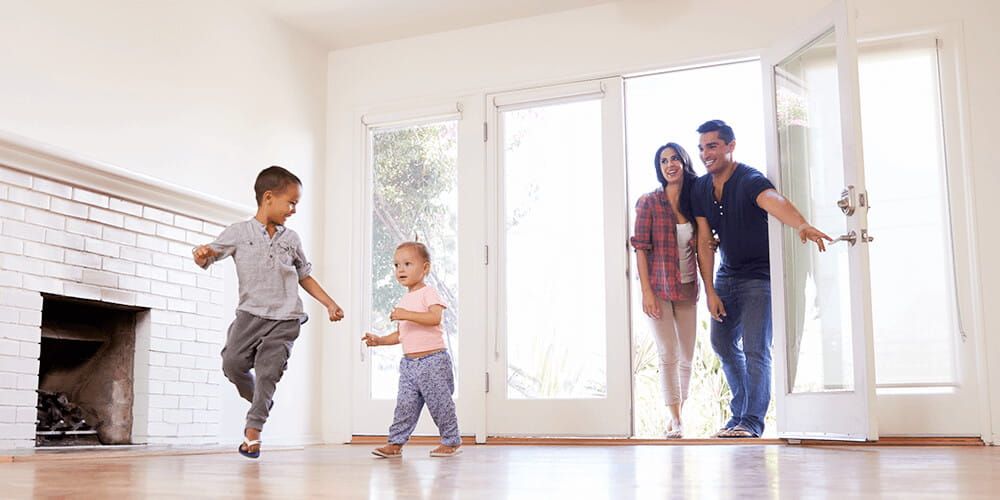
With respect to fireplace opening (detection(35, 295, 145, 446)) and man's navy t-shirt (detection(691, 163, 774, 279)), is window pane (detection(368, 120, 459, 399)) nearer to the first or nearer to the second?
man's navy t-shirt (detection(691, 163, 774, 279))

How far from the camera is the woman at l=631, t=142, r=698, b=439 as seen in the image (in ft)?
17.0

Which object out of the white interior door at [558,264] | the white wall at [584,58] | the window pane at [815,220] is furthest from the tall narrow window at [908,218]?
the white interior door at [558,264]

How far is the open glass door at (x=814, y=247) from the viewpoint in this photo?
3.81 meters

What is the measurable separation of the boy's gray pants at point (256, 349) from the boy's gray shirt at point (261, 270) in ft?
0.11

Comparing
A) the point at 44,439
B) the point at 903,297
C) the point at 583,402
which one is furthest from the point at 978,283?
the point at 44,439

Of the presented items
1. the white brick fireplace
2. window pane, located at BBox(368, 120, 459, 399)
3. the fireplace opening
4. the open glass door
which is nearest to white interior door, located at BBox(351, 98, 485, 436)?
window pane, located at BBox(368, 120, 459, 399)

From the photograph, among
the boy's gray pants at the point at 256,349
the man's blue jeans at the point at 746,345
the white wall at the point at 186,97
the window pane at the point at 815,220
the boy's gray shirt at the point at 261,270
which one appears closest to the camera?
the boy's gray pants at the point at 256,349

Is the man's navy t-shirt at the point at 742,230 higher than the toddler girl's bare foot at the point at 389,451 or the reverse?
higher

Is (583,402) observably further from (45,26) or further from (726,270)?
(45,26)

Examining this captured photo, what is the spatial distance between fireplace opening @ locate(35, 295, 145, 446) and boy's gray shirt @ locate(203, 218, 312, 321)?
32.8 inches

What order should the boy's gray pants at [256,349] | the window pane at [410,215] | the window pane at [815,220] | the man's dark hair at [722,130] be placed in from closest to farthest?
the boy's gray pants at [256,349] < the window pane at [815,220] < the man's dark hair at [722,130] < the window pane at [410,215]

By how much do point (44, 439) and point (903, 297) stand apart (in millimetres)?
3816

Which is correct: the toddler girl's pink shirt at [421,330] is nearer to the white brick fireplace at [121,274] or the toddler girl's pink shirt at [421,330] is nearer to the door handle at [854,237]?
the white brick fireplace at [121,274]

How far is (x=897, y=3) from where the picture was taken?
4758 millimetres
